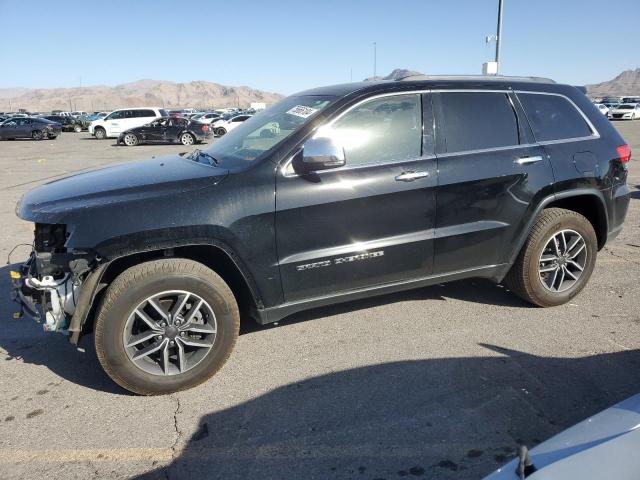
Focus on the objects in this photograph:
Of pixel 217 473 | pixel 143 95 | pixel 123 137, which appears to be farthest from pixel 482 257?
pixel 143 95

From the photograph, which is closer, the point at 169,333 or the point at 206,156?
the point at 169,333

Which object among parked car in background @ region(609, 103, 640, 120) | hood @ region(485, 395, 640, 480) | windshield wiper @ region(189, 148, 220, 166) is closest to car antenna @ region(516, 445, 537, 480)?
hood @ region(485, 395, 640, 480)

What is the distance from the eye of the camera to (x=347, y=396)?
3.13 m

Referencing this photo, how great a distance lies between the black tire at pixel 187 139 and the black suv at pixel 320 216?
22.6 metres

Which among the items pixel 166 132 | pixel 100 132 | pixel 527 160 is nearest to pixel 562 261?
pixel 527 160

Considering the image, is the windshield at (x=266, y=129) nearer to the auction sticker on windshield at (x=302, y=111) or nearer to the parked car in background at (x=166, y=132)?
the auction sticker on windshield at (x=302, y=111)

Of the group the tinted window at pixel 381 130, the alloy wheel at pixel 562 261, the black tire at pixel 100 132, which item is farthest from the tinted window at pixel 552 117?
the black tire at pixel 100 132

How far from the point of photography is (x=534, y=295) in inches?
167

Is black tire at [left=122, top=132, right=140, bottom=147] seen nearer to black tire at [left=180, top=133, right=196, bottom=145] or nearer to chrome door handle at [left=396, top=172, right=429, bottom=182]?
black tire at [left=180, top=133, right=196, bottom=145]

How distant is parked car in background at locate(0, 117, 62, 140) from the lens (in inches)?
1264

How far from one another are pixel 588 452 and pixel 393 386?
1751mm

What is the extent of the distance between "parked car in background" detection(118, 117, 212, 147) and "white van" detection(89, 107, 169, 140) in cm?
277

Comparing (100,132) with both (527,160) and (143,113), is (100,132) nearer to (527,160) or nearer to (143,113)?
(143,113)

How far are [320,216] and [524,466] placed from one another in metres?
2.12
